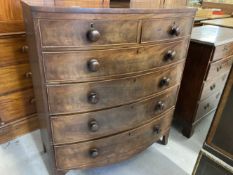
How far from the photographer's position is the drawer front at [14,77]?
1411 millimetres

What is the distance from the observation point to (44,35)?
30.9 inches

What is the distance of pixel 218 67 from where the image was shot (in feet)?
5.44

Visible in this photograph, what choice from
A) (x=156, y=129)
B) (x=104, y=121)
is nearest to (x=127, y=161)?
(x=156, y=129)

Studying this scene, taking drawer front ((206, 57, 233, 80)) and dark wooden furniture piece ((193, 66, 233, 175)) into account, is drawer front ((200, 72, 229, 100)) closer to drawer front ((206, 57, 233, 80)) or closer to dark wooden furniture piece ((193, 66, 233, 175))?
drawer front ((206, 57, 233, 80))

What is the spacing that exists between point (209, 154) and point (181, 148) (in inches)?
34.4

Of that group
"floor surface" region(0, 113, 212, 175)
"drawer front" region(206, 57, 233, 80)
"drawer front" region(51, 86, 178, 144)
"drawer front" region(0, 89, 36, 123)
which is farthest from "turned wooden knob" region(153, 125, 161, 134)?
"drawer front" region(0, 89, 36, 123)

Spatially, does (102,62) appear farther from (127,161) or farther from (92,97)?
(127,161)

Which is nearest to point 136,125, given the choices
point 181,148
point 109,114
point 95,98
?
point 109,114

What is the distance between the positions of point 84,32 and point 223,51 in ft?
4.16

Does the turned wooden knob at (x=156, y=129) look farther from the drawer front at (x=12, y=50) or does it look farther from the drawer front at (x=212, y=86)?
the drawer front at (x=12, y=50)

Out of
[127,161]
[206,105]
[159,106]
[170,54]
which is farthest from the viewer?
[206,105]

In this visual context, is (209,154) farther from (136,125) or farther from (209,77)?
(209,77)

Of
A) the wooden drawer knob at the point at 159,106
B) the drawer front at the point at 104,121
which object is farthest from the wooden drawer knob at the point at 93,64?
the wooden drawer knob at the point at 159,106

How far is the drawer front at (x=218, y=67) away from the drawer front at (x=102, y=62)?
63 cm
